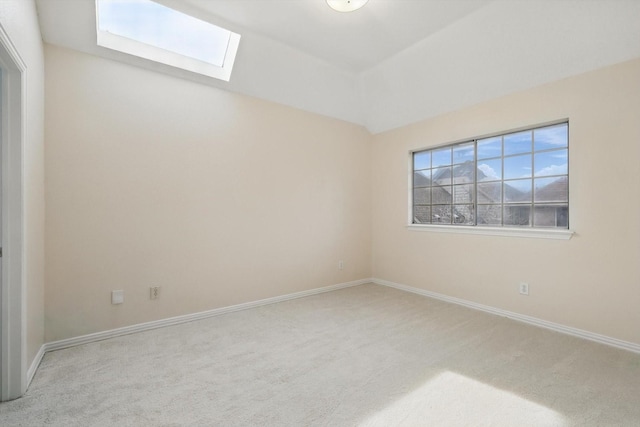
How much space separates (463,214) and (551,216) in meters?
0.92

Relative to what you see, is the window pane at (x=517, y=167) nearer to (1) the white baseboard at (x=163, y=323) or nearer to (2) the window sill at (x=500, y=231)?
(2) the window sill at (x=500, y=231)

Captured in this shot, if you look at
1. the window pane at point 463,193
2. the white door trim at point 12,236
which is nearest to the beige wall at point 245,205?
the window pane at point 463,193

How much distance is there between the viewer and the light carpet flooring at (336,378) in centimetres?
162

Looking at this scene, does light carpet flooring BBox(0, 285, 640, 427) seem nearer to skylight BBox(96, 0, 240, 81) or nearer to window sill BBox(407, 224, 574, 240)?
window sill BBox(407, 224, 574, 240)

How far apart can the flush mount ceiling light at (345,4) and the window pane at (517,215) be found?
2.54 m

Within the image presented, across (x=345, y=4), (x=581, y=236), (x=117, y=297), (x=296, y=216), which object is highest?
(x=345, y=4)

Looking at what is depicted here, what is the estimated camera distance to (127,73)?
8.92 ft

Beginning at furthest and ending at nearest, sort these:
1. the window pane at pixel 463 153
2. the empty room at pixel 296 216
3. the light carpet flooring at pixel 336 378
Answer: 1. the window pane at pixel 463 153
2. the empty room at pixel 296 216
3. the light carpet flooring at pixel 336 378

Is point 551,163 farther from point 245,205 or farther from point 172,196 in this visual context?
Answer: point 172,196

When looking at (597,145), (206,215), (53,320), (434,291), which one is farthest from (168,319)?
(597,145)

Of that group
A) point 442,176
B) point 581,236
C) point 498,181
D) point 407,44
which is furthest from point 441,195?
point 407,44

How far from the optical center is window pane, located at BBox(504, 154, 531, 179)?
Result: 3127mm

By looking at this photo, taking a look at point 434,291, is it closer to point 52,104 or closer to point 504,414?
point 504,414

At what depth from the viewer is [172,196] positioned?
2.96m
